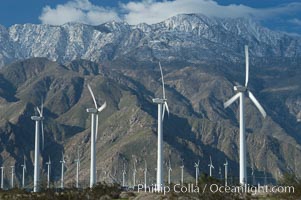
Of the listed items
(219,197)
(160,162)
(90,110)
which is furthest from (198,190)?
(90,110)

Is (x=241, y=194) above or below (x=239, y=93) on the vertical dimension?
below

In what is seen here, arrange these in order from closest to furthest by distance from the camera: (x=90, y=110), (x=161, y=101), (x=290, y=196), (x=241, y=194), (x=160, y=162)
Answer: (x=290, y=196)
(x=241, y=194)
(x=160, y=162)
(x=161, y=101)
(x=90, y=110)

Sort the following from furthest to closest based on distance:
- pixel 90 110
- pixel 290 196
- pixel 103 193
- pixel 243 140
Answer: pixel 90 110 → pixel 103 193 → pixel 243 140 → pixel 290 196

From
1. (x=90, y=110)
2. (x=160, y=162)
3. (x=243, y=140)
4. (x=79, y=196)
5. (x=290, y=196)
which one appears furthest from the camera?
(x=90, y=110)

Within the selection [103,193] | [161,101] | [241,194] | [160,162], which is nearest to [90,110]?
[161,101]

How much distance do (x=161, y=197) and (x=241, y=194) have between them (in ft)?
30.6

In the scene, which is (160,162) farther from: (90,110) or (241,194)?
(241,194)

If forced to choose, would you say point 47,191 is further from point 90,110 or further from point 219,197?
point 90,110

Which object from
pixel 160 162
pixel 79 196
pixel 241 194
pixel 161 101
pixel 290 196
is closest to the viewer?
pixel 290 196

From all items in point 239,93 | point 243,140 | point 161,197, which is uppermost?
point 239,93

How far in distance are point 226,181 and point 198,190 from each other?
1139 centimetres

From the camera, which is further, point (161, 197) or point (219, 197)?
point (161, 197)

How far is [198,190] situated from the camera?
67.2m

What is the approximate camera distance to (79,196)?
76.8 m
